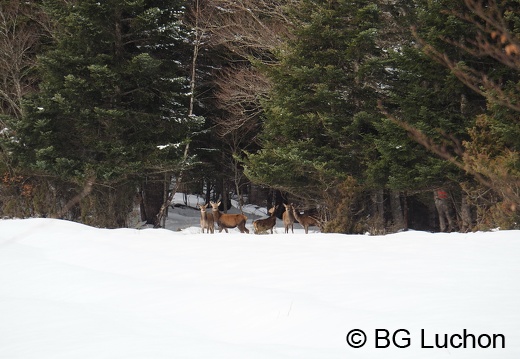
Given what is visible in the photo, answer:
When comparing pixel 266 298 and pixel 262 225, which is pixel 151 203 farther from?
pixel 266 298

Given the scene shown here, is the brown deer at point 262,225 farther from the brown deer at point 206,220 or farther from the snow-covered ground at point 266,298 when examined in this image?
the snow-covered ground at point 266,298

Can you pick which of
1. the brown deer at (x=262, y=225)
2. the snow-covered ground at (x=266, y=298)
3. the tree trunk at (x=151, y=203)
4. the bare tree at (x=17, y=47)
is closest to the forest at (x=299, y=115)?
the bare tree at (x=17, y=47)

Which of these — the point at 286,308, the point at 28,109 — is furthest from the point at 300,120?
the point at 286,308

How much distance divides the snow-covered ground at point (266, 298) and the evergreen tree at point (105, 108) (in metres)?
Result: 6.78

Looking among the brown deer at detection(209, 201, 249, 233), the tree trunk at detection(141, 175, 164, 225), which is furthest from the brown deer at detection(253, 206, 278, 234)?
the tree trunk at detection(141, 175, 164, 225)

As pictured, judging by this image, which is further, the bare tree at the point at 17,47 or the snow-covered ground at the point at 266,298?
the bare tree at the point at 17,47

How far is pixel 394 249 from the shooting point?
9188 mm

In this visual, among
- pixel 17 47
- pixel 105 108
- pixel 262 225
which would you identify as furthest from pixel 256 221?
pixel 17 47

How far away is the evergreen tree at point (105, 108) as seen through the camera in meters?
17.2

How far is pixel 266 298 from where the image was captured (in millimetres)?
6645

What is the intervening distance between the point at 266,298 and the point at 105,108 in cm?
Answer: 1283

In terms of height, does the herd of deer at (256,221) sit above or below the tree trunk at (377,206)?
below

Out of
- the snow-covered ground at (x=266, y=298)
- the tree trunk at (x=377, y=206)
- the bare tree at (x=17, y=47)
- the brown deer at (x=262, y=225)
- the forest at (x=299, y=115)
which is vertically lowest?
the snow-covered ground at (x=266, y=298)

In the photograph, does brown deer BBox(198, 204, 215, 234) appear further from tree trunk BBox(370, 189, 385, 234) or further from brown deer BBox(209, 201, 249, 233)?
A: tree trunk BBox(370, 189, 385, 234)
